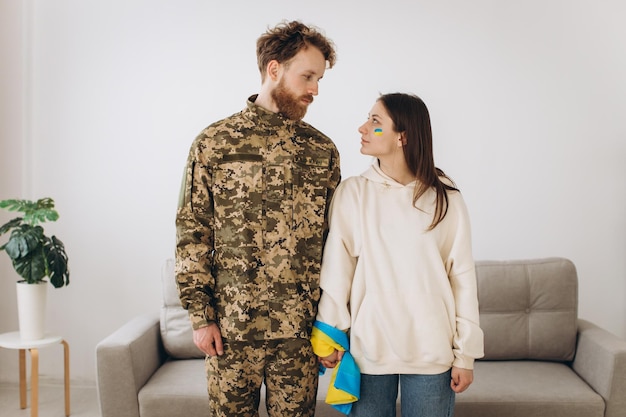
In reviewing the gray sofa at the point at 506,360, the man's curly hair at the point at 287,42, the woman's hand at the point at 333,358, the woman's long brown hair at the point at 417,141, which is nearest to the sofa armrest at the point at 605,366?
the gray sofa at the point at 506,360

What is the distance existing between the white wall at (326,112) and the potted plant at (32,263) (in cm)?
48

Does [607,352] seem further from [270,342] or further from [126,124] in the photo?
[126,124]

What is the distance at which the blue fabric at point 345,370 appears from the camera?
1.66m

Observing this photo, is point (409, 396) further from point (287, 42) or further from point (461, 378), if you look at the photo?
point (287, 42)

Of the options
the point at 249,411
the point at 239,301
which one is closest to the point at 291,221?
the point at 239,301

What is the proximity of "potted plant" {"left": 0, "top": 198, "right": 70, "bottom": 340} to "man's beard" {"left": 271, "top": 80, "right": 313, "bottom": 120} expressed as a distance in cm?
180

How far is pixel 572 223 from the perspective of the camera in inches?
130

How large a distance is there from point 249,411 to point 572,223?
91.0 inches

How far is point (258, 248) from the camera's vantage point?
1.76 metres

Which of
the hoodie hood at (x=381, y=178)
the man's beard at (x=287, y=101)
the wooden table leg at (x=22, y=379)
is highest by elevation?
the man's beard at (x=287, y=101)

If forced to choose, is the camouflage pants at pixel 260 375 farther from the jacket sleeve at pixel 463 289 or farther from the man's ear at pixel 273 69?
the man's ear at pixel 273 69

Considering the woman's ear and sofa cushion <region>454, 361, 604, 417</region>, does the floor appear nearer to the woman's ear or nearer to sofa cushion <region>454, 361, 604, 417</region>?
sofa cushion <region>454, 361, 604, 417</region>

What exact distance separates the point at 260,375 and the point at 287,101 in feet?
2.73

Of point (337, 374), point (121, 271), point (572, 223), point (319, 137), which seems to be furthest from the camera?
point (121, 271)
